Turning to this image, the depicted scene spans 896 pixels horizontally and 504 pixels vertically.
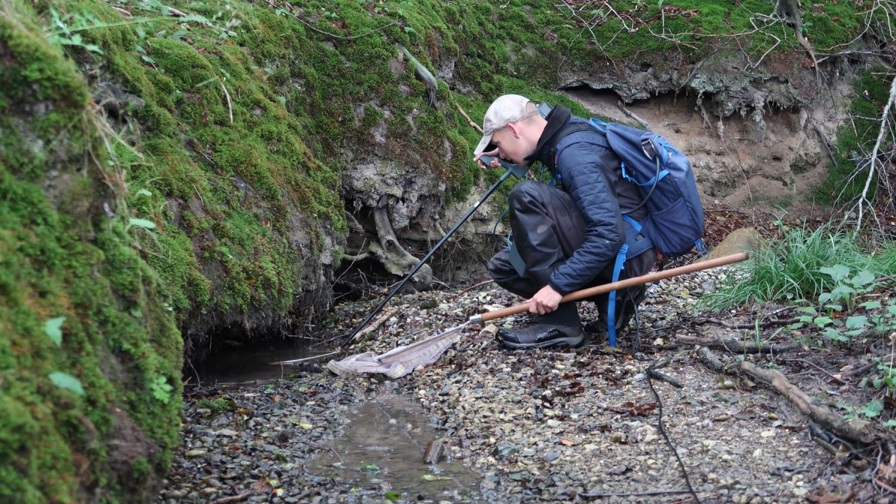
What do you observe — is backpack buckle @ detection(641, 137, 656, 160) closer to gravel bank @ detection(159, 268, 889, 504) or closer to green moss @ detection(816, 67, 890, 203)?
gravel bank @ detection(159, 268, 889, 504)

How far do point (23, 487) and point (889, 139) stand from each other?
1170 centimetres

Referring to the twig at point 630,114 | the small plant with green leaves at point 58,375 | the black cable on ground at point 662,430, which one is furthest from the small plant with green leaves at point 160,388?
the twig at point 630,114

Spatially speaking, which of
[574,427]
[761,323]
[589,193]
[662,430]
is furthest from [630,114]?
[662,430]

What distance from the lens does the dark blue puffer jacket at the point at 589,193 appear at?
4941 millimetres

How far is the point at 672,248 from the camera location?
523cm

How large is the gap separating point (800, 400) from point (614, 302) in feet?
4.74

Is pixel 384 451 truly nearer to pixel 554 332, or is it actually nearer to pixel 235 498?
pixel 235 498

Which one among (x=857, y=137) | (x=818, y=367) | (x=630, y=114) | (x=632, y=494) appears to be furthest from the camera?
(x=857, y=137)

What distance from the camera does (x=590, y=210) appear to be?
4.95 meters

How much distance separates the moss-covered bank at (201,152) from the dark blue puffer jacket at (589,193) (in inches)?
81.0

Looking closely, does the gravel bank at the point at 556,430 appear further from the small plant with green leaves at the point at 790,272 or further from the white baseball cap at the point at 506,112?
the white baseball cap at the point at 506,112

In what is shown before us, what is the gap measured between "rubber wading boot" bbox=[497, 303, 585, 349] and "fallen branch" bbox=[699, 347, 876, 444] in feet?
2.89

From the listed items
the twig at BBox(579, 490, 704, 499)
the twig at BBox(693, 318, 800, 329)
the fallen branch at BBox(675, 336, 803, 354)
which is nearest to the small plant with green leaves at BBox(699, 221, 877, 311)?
the twig at BBox(693, 318, 800, 329)

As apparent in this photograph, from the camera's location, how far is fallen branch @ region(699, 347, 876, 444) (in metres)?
3.56
